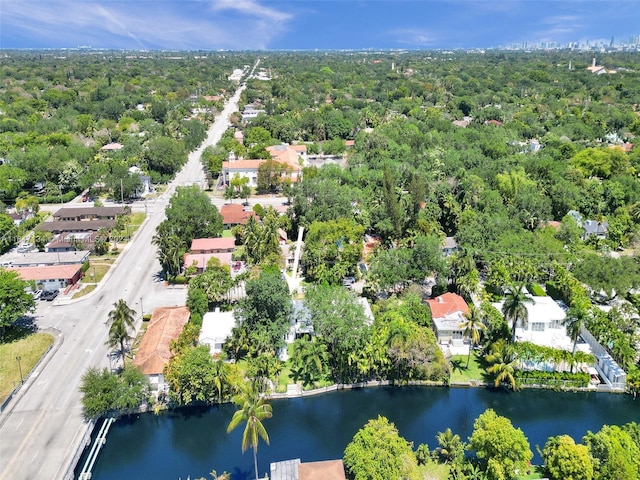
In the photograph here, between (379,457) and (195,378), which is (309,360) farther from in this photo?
(379,457)

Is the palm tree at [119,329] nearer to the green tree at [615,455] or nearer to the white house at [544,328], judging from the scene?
the white house at [544,328]

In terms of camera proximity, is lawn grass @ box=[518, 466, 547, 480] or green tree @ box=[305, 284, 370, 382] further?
green tree @ box=[305, 284, 370, 382]

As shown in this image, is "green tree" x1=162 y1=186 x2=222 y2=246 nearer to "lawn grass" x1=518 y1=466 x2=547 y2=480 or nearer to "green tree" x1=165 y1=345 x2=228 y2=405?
"green tree" x1=165 y1=345 x2=228 y2=405

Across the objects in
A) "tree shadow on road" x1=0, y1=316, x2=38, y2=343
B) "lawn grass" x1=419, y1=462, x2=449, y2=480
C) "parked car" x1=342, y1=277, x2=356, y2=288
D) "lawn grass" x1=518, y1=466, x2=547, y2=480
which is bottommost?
"lawn grass" x1=419, y1=462, x2=449, y2=480

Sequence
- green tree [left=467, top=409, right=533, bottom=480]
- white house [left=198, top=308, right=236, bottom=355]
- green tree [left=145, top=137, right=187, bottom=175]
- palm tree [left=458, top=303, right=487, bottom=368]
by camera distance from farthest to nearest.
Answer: green tree [left=145, top=137, right=187, bottom=175]
white house [left=198, top=308, right=236, bottom=355]
palm tree [left=458, top=303, right=487, bottom=368]
green tree [left=467, top=409, right=533, bottom=480]

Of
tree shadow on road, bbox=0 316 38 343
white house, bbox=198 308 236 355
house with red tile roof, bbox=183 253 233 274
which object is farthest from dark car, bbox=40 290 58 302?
white house, bbox=198 308 236 355

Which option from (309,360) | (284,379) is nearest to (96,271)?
(284,379)

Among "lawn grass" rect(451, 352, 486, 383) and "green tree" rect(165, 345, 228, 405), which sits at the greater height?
"green tree" rect(165, 345, 228, 405)

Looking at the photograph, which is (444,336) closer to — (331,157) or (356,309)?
(356,309)

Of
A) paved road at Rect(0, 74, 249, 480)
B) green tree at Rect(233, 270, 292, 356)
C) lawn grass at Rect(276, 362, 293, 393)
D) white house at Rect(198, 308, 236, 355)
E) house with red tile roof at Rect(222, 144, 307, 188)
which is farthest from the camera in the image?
house with red tile roof at Rect(222, 144, 307, 188)
